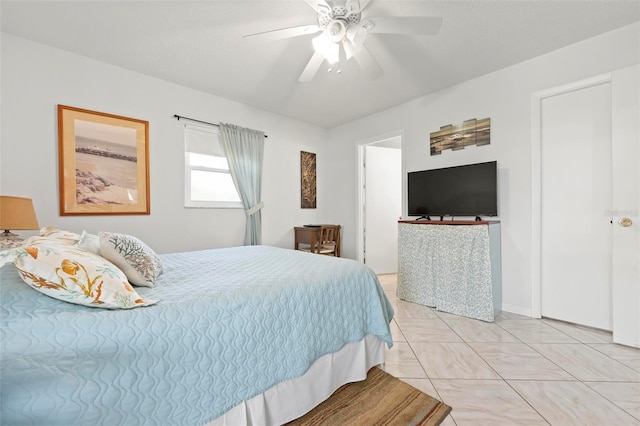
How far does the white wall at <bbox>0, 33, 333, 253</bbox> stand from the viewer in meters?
2.17

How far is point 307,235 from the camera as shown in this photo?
390 cm

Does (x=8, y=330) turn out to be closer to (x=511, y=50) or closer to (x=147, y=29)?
(x=147, y=29)

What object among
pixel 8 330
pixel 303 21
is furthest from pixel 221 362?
pixel 303 21

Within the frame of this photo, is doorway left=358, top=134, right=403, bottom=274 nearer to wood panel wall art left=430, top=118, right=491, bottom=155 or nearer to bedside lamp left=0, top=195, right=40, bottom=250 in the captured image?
wood panel wall art left=430, top=118, right=491, bottom=155

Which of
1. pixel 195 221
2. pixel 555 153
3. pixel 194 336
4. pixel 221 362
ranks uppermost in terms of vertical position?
pixel 555 153

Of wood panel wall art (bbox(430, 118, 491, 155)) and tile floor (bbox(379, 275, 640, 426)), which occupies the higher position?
wood panel wall art (bbox(430, 118, 491, 155))

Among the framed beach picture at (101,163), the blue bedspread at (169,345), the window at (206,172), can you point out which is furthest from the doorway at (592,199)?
the framed beach picture at (101,163)

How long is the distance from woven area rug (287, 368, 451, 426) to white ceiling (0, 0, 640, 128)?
2598 millimetres

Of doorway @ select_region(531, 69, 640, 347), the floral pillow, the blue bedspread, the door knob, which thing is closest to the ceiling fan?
the floral pillow

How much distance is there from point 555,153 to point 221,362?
3262 millimetres

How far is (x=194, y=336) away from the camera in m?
0.96

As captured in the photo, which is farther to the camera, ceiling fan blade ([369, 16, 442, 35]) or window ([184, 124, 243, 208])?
window ([184, 124, 243, 208])

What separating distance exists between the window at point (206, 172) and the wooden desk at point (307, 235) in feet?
3.33

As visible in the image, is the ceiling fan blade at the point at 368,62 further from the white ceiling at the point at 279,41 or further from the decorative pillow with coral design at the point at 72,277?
the decorative pillow with coral design at the point at 72,277
